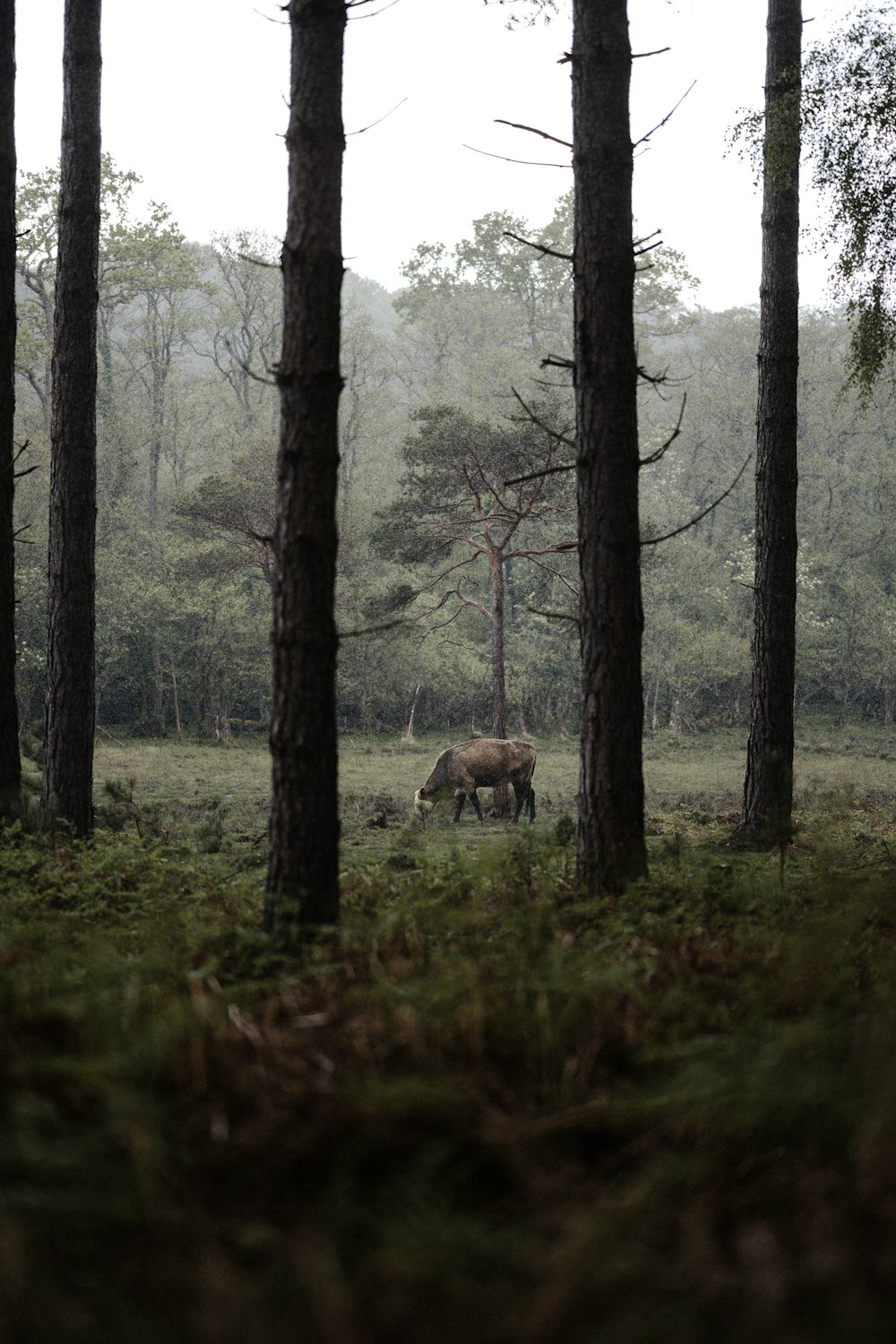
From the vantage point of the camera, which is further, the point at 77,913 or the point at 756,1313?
the point at 77,913

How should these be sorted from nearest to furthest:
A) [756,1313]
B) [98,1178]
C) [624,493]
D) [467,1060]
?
[756,1313] → [98,1178] → [467,1060] → [624,493]

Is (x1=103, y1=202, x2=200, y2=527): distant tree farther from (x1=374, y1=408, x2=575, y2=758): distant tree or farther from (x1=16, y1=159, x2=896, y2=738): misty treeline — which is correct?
(x1=374, y1=408, x2=575, y2=758): distant tree

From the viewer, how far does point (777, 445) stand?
34.6 ft

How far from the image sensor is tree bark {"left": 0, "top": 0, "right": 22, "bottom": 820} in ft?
30.1

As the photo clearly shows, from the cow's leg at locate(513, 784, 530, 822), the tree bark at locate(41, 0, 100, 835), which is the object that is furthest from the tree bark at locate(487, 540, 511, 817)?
the tree bark at locate(41, 0, 100, 835)

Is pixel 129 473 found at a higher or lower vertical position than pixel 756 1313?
higher

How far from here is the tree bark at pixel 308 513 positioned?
4.95 metres

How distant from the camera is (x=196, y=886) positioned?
7.07 meters

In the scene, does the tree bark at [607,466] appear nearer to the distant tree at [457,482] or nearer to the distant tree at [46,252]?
the distant tree at [457,482]

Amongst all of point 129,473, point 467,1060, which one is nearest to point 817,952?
point 467,1060

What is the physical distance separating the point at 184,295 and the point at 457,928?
45.7 m

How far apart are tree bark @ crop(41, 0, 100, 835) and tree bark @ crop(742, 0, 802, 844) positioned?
21.4 ft

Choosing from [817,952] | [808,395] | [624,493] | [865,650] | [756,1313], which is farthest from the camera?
[808,395]

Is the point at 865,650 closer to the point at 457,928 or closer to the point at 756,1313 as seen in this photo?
the point at 457,928
